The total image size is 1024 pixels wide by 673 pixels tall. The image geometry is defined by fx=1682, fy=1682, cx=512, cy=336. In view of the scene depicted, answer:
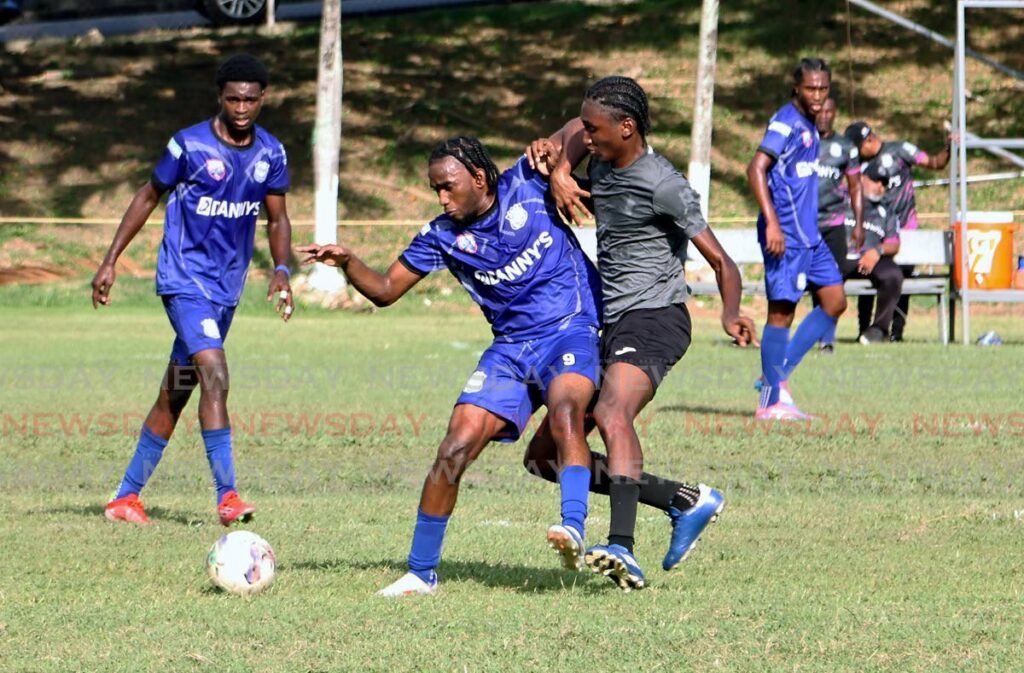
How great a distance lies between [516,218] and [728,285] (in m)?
0.88

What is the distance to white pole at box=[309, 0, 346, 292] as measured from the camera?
Result: 80.8ft

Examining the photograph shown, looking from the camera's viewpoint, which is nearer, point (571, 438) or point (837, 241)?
point (571, 438)

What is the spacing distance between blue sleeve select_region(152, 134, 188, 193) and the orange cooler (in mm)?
13599

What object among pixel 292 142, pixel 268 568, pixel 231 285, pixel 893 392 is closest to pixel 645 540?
pixel 268 568

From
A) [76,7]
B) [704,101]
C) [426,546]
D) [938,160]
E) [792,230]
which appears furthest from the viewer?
[76,7]

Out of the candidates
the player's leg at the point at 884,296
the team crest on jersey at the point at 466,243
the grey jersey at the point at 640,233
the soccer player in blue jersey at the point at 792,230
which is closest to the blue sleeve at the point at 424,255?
→ the team crest on jersey at the point at 466,243

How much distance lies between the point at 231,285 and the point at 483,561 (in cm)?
232

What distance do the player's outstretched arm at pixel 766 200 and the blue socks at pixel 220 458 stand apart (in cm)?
432

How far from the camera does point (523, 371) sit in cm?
666

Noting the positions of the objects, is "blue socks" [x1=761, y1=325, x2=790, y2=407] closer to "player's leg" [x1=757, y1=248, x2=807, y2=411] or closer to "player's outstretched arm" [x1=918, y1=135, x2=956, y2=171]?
"player's leg" [x1=757, y1=248, x2=807, y2=411]

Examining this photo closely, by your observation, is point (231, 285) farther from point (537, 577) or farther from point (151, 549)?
point (537, 577)

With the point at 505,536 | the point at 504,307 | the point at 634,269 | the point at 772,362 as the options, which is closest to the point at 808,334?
the point at 772,362

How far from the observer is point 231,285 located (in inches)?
341

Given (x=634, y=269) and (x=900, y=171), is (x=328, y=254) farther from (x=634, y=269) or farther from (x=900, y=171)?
(x=900, y=171)
